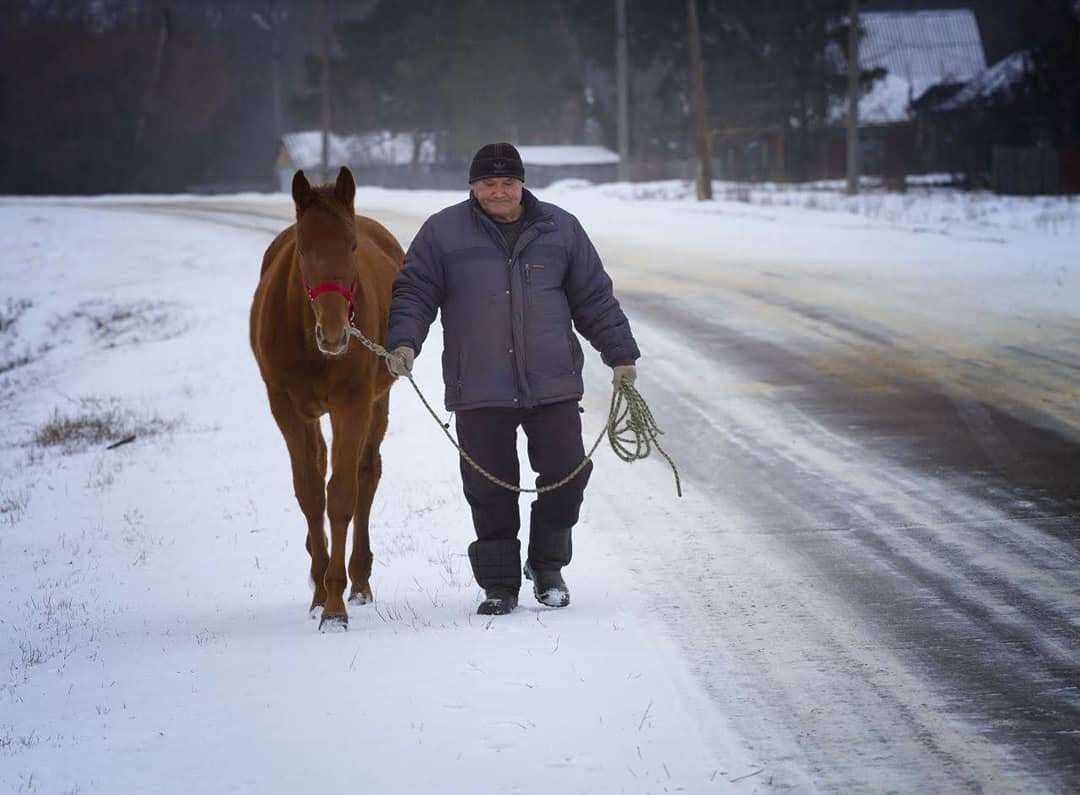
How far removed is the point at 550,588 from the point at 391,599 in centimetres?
106

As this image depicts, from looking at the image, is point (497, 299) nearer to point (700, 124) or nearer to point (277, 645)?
point (277, 645)

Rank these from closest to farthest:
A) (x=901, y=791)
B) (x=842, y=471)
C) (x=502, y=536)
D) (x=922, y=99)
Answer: (x=901, y=791)
(x=502, y=536)
(x=842, y=471)
(x=922, y=99)

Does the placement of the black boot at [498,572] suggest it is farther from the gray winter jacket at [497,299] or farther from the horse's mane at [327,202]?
the horse's mane at [327,202]

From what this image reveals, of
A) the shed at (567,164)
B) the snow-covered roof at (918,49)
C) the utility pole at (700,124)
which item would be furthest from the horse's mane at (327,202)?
the shed at (567,164)

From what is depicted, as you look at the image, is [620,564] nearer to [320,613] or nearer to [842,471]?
[320,613]

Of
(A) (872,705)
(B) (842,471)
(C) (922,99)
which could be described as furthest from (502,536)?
(C) (922,99)

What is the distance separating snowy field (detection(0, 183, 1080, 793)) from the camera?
5340 mm

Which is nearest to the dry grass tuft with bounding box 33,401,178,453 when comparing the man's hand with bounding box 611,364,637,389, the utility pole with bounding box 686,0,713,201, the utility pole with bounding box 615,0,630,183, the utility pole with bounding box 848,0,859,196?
the man's hand with bounding box 611,364,637,389

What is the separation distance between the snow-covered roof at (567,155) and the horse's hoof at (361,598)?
228 ft

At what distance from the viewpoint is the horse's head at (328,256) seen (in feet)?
22.3

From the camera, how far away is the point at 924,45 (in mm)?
71312

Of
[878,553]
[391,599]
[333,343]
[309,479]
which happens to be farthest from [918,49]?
[333,343]

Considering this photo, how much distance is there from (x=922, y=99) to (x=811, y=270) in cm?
4147

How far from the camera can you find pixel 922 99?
60219 mm
